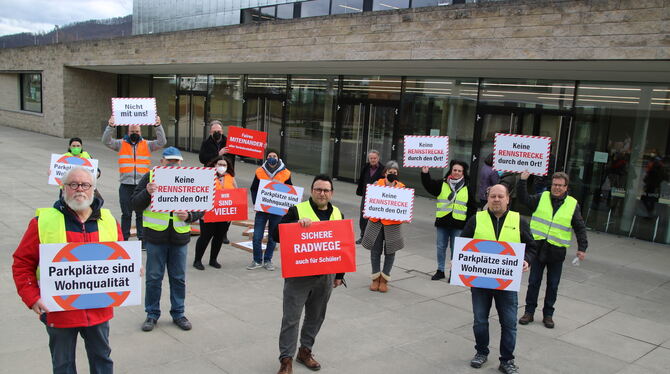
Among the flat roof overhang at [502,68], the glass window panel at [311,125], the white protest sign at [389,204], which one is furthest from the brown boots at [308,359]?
the glass window panel at [311,125]

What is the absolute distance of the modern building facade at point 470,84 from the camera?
995cm

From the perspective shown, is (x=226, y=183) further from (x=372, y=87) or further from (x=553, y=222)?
(x=372, y=87)

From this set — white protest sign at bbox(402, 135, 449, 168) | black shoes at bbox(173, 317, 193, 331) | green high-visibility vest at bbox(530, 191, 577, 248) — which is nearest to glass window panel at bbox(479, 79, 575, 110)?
white protest sign at bbox(402, 135, 449, 168)

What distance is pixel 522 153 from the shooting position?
778cm

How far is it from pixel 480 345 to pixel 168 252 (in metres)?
3.23

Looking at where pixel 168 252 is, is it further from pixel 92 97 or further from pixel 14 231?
pixel 92 97

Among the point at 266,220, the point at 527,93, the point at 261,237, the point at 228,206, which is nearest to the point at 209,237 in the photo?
the point at 228,206

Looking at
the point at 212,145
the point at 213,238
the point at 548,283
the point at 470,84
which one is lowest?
the point at 213,238

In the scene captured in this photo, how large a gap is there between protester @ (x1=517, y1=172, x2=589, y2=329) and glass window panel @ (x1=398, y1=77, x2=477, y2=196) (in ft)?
27.3

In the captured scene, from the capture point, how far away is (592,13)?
9.48 metres

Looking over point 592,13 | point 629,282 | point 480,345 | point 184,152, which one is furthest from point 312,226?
point 184,152

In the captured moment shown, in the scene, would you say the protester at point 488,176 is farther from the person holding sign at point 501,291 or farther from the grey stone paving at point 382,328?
the person holding sign at point 501,291

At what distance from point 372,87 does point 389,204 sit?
9.86 metres

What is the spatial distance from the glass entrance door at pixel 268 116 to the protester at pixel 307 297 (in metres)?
15.3
